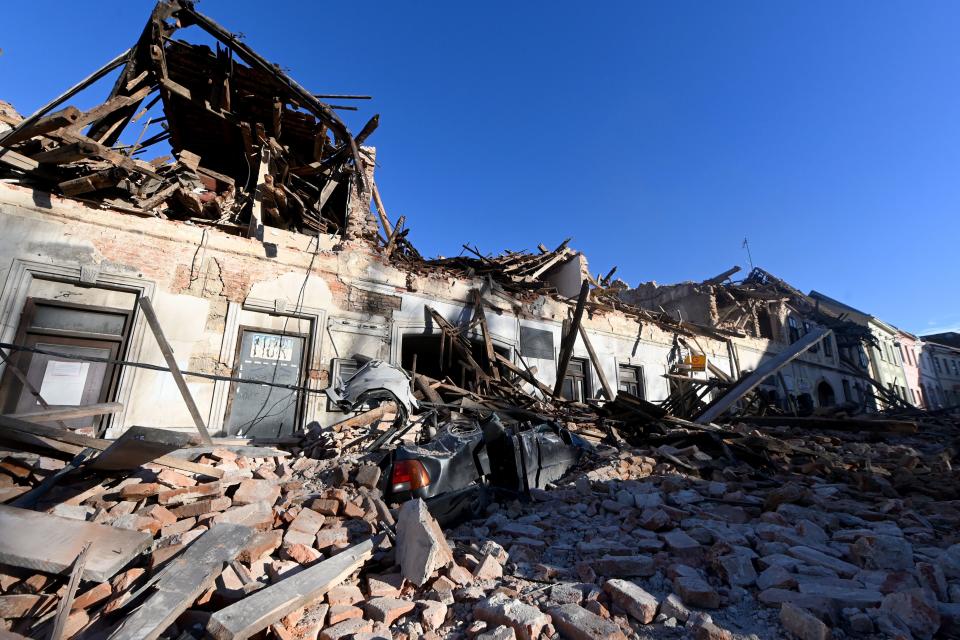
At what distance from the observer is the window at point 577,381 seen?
12383mm

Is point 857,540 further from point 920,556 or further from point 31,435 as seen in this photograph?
point 31,435

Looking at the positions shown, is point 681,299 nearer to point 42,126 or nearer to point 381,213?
point 381,213

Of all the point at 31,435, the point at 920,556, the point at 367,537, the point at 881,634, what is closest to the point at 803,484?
the point at 920,556

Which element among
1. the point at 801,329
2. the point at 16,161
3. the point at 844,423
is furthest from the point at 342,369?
the point at 801,329

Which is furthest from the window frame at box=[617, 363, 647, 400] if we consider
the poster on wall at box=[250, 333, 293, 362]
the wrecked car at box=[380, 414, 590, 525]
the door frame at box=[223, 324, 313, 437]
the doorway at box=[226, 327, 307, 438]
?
the poster on wall at box=[250, 333, 293, 362]

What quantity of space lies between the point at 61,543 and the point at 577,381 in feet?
38.0

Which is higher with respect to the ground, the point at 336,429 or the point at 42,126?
the point at 42,126

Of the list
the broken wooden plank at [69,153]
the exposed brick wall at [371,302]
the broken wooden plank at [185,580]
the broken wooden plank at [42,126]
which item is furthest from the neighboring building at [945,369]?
the broken wooden plank at [42,126]

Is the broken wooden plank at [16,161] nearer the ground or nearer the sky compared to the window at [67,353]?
nearer the sky

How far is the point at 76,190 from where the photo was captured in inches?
277

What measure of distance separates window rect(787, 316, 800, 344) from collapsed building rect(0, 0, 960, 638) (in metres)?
12.7

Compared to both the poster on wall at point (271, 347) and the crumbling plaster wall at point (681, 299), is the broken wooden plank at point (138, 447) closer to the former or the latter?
the poster on wall at point (271, 347)

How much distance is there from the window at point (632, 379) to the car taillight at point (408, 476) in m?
11.3

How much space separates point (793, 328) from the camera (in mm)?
25750
